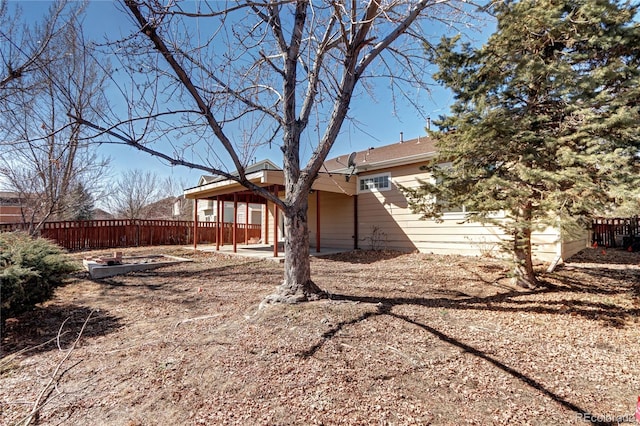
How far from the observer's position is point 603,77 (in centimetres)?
396

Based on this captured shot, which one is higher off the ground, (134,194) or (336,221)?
(134,194)

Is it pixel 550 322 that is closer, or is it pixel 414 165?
pixel 550 322

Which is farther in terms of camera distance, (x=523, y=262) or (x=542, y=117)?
(x=523, y=262)

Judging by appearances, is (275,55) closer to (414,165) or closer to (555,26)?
(555,26)

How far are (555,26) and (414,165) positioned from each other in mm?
5509

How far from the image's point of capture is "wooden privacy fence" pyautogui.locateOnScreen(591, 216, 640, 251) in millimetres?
11029

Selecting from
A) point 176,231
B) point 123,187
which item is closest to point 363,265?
point 176,231

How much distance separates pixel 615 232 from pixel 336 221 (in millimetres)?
10778

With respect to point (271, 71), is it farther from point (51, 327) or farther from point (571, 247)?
point (571, 247)

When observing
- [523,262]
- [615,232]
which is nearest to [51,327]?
[523,262]

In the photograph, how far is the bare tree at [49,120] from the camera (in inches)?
225

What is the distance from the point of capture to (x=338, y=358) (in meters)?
2.71

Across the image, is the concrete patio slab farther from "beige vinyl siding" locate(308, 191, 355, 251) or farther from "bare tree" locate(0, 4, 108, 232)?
"beige vinyl siding" locate(308, 191, 355, 251)

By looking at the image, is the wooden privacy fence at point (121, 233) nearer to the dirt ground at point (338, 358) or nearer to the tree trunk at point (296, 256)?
the dirt ground at point (338, 358)
